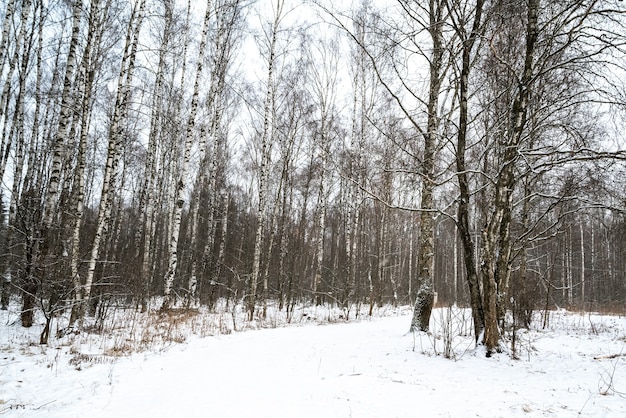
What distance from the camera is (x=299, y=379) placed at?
13.5 feet

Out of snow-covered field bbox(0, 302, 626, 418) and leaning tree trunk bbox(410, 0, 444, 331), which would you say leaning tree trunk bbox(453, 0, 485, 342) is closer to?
snow-covered field bbox(0, 302, 626, 418)

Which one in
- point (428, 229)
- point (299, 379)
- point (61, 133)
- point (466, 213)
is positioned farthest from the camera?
point (428, 229)

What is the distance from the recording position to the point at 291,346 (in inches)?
248

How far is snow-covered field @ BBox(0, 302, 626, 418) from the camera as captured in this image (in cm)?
318

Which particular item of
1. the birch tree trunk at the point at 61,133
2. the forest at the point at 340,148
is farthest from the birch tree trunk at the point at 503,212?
the birch tree trunk at the point at 61,133

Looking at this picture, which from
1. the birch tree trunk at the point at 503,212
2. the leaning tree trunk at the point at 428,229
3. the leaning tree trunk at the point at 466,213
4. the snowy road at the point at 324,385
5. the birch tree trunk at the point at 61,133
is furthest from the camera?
the birch tree trunk at the point at 61,133

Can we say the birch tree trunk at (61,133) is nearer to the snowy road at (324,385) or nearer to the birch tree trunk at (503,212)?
the snowy road at (324,385)

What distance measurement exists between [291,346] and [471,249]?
3685 millimetres

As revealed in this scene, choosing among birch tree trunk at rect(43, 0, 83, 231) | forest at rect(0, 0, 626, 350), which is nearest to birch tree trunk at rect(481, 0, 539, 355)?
forest at rect(0, 0, 626, 350)

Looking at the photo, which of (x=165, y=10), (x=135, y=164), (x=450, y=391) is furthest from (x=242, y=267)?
(x=450, y=391)

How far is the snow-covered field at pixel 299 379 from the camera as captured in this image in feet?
10.4

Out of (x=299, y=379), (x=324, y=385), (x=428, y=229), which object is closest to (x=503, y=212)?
(x=428, y=229)

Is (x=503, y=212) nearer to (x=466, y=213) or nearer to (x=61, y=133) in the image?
(x=466, y=213)

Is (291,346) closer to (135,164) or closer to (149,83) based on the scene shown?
(149,83)
